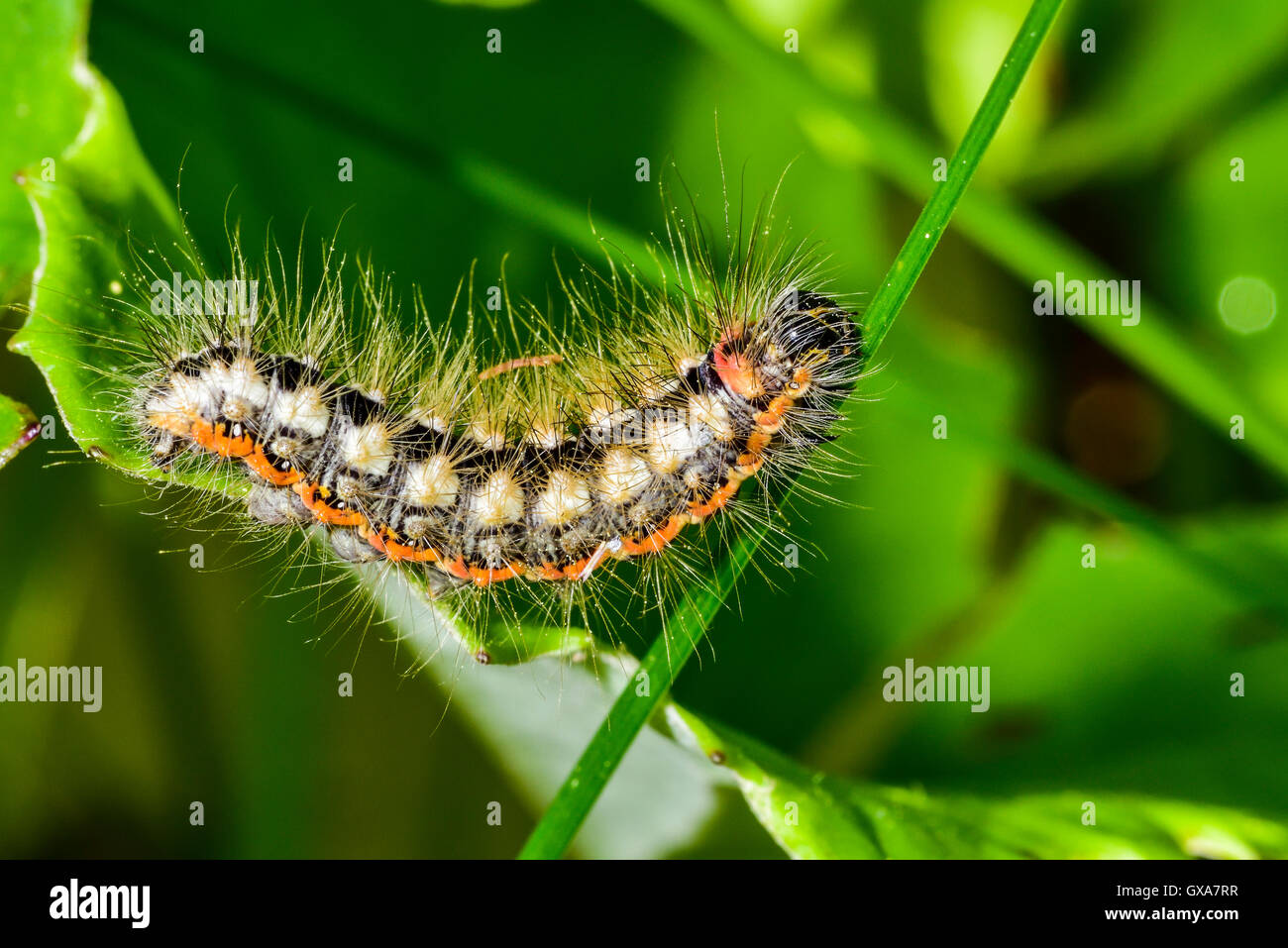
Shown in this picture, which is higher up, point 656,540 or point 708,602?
point 656,540

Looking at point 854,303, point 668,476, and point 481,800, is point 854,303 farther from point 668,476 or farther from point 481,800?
point 481,800

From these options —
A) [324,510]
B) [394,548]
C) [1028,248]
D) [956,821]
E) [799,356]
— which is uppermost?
[1028,248]

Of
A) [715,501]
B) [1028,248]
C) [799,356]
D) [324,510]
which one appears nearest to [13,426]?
[324,510]

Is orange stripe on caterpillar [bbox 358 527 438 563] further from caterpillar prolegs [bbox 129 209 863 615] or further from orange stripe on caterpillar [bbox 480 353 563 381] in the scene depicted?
orange stripe on caterpillar [bbox 480 353 563 381]

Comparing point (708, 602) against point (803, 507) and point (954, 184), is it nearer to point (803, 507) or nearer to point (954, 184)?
point (803, 507)

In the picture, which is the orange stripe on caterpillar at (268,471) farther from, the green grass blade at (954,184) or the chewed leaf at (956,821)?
the green grass blade at (954,184)
